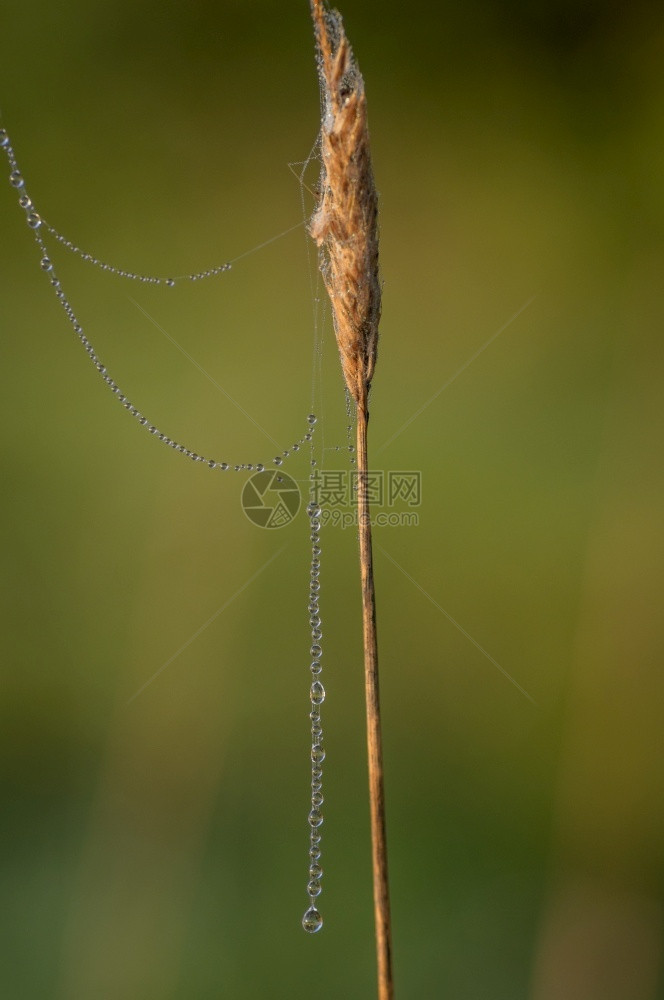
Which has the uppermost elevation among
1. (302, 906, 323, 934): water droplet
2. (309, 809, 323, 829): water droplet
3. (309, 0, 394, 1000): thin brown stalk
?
(309, 0, 394, 1000): thin brown stalk

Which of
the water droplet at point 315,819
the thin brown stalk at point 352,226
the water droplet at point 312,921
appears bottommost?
→ the water droplet at point 312,921

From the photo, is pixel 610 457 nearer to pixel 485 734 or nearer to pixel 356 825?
pixel 485 734

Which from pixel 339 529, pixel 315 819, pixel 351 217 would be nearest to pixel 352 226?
pixel 351 217

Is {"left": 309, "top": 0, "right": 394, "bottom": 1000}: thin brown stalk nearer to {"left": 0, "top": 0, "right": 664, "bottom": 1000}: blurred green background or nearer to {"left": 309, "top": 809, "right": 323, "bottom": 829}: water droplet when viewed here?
{"left": 309, "top": 809, "right": 323, "bottom": 829}: water droplet

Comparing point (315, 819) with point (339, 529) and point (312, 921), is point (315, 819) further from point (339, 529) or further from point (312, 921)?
point (339, 529)

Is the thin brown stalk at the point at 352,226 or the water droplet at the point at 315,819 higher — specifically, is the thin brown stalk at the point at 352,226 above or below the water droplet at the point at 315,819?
above

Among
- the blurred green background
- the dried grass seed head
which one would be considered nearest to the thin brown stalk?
the dried grass seed head

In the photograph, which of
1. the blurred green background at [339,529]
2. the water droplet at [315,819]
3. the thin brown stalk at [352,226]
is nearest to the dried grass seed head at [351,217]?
the thin brown stalk at [352,226]

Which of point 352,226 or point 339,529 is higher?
point 352,226

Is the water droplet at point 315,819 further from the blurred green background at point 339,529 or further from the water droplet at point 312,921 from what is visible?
the blurred green background at point 339,529
